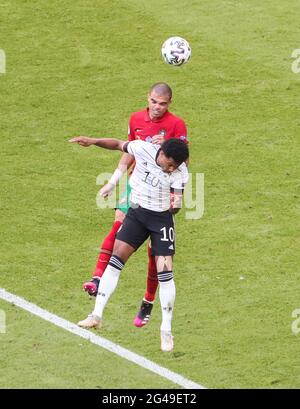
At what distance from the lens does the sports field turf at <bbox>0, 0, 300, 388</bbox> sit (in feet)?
48.0

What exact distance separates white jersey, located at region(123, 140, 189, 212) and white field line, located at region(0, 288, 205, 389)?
1942 millimetres

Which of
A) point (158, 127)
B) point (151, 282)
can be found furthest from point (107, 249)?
point (158, 127)

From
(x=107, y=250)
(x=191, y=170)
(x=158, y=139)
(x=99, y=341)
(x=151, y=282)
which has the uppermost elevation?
(x=191, y=170)

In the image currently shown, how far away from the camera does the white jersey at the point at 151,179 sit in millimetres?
13852

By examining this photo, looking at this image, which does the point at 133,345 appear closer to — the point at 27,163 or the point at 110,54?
the point at 27,163

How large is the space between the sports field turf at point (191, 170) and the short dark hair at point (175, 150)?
105 inches

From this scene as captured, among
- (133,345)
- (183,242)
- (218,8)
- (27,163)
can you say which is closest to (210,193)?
(183,242)

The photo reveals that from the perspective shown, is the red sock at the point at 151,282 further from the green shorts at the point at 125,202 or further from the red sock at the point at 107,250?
the green shorts at the point at 125,202

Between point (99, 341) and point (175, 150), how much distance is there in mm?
2983

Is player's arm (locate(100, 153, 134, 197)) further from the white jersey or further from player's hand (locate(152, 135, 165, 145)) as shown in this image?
player's hand (locate(152, 135, 165, 145))

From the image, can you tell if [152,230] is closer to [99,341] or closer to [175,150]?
[175,150]

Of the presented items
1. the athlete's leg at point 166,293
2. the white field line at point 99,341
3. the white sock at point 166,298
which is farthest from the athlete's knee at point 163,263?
the white field line at point 99,341

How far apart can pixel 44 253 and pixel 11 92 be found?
→ 19.8 feet

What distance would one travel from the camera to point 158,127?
14.3 m
